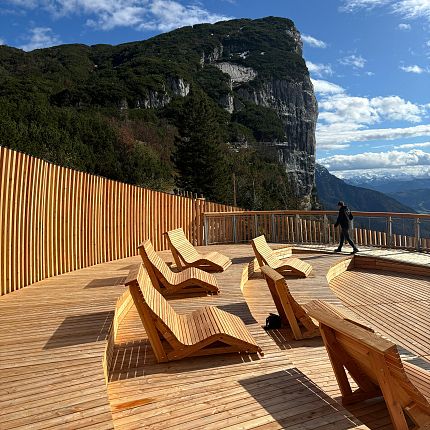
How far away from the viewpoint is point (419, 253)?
11.9 meters

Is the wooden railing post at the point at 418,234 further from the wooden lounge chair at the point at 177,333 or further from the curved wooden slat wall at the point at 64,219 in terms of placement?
the wooden lounge chair at the point at 177,333

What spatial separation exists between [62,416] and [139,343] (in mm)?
2010

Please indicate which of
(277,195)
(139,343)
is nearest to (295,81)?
(277,195)

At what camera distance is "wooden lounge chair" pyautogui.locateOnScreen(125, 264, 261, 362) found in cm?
432

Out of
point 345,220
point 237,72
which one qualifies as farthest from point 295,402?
point 237,72

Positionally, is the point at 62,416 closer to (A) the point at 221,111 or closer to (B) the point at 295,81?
(A) the point at 221,111

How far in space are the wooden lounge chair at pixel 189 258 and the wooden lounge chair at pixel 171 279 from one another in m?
1.36

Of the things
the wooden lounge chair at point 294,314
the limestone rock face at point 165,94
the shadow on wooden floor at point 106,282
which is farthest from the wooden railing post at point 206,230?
the limestone rock face at point 165,94

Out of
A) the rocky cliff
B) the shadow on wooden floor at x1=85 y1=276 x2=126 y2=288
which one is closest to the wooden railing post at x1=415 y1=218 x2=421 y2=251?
the shadow on wooden floor at x1=85 y1=276 x2=126 y2=288

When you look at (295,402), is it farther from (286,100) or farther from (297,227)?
(286,100)

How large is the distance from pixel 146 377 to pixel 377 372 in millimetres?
2053

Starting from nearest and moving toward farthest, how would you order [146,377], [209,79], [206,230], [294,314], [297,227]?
1. [146,377]
2. [294,314]
3. [297,227]
4. [206,230]
5. [209,79]

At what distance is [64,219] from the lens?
897 centimetres

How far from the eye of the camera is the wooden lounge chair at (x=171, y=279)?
7.14 m
